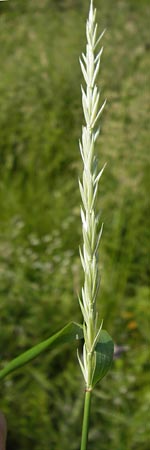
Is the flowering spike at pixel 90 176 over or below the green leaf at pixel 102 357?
Answer: over

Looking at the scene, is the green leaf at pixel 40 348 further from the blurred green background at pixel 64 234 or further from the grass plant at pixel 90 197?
the blurred green background at pixel 64 234

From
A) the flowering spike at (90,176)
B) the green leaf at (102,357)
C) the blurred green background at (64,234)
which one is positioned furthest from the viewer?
the blurred green background at (64,234)

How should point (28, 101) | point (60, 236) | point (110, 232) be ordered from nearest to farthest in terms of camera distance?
1. point (110, 232)
2. point (60, 236)
3. point (28, 101)

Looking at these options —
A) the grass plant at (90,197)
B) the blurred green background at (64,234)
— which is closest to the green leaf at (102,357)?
the grass plant at (90,197)

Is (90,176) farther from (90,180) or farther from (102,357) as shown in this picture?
(102,357)

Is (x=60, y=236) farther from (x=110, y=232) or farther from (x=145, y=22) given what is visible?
(x=145, y=22)

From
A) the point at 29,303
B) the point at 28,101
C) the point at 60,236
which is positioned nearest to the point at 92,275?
the point at 29,303

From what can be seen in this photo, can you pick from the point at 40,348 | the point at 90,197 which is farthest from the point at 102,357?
the point at 90,197
